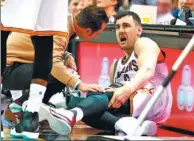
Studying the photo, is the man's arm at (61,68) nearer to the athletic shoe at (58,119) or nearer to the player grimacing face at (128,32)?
the athletic shoe at (58,119)

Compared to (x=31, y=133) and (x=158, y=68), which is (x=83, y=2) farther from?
(x=31, y=133)

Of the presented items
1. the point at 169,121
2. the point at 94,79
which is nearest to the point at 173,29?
the point at 169,121

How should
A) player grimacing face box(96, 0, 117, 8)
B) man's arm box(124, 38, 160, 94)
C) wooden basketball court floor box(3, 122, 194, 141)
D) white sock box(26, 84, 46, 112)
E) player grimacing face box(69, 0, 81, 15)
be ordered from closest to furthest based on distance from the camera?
wooden basketball court floor box(3, 122, 194, 141) → white sock box(26, 84, 46, 112) → man's arm box(124, 38, 160, 94) → player grimacing face box(69, 0, 81, 15) → player grimacing face box(96, 0, 117, 8)

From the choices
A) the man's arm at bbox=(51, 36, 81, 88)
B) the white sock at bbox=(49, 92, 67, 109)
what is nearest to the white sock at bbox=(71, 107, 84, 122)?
the man's arm at bbox=(51, 36, 81, 88)

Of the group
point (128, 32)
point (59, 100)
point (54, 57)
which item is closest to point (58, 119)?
point (54, 57)

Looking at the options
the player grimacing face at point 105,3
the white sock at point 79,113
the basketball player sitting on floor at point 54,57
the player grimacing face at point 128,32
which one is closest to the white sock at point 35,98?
the white sock at point 79,113

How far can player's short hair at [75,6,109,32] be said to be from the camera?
12.7ft

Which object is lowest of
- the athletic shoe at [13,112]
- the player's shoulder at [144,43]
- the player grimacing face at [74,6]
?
the athletic shoe at [13,112]

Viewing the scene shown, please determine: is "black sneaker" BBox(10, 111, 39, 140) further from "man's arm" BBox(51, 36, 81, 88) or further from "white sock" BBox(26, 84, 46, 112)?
"man's arm" BBox(51, 36, 81, 88)

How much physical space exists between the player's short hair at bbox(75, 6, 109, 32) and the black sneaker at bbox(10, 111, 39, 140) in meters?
1.05

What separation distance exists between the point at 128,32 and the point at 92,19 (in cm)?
26

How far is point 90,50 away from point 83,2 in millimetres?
808

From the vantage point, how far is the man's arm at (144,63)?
138 inches

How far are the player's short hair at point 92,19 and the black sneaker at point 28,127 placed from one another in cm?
105
